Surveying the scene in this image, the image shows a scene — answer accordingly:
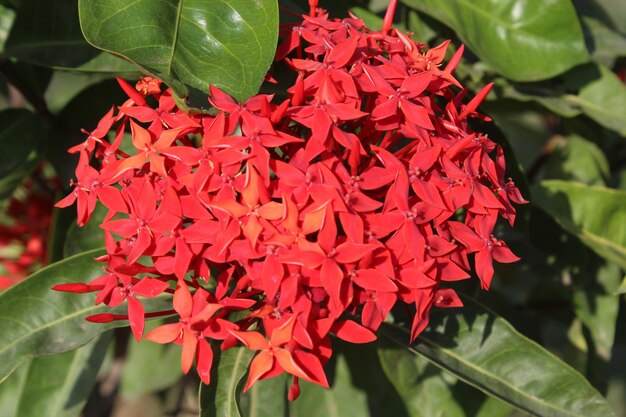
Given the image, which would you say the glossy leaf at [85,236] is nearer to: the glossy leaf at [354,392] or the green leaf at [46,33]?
the green leaf at [46,33]

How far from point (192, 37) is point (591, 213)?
0.86 meters

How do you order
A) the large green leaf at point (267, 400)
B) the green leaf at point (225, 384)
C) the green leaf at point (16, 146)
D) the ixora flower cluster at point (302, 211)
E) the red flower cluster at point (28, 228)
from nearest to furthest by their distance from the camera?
the ixora flower cluster at point (302, 211), the green leaf at point (225, 384), the large green leaf at point (267, 400), the green leaf at point (16, 146), the red flower cluster at point (28, 228)

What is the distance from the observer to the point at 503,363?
1.25 meters

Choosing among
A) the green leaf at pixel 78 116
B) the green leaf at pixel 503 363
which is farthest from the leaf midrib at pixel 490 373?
the green leaf at pixel 78 116

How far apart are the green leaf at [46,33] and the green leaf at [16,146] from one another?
17 cm

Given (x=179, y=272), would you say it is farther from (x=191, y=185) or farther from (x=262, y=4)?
(x=262, y=4)

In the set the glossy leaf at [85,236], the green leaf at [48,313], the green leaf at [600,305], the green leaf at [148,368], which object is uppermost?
the green leaf at [48,313]

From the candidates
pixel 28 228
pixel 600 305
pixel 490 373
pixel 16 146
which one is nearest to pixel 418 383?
pixel 490 373

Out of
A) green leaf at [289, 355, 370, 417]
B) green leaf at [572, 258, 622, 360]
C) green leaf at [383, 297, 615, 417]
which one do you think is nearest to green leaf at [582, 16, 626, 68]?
green leaf at [572, 258, 622, 360]

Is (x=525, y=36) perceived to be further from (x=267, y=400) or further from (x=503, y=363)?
(x=267, y=400)

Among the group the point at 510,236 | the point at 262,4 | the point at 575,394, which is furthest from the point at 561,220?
the point at 262,4

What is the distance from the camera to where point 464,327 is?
129cm

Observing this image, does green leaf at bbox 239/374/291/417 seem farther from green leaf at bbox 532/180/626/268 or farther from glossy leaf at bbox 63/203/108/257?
green leaf at bbox 532/180/626/268

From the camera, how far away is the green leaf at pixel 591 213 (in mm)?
1484
